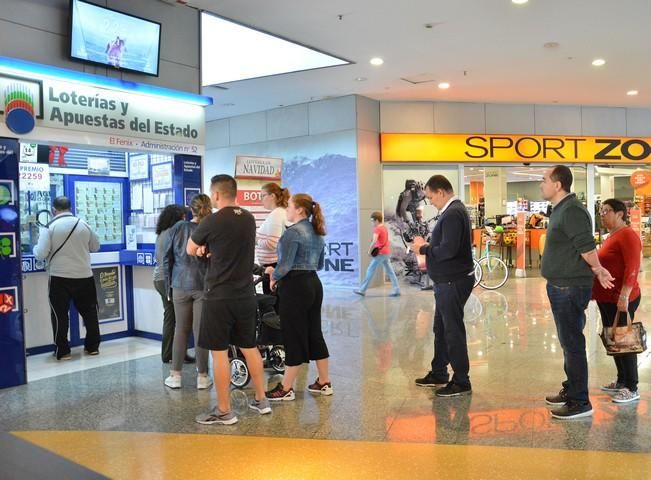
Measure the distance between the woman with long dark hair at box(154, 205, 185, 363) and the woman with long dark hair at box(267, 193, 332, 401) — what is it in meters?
1.16

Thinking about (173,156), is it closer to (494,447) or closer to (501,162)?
(494,447)

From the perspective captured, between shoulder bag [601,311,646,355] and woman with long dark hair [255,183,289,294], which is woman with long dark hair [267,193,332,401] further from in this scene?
shoulder bag [601,311,646,355]

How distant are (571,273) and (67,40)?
176 inches

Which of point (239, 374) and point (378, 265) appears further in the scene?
point (378, 265)

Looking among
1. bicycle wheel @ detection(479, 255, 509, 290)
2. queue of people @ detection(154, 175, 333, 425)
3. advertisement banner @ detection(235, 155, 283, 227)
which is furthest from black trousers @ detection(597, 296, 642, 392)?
bicycle wheel @ detection(479, 255, 509, 290)

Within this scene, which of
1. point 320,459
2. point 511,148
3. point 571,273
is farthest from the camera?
point 511,148

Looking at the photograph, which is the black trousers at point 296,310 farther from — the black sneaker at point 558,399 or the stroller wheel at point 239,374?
the black sneaker at point 558,399

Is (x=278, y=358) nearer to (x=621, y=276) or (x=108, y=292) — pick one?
(x=108, y=292)

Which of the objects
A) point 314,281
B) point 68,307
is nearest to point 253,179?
point 68,307

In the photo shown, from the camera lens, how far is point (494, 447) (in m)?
3.32

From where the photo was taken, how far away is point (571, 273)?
3.60m

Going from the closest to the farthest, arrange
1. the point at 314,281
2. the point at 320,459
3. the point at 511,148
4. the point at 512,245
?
the point at 320,459 → the point at 314,281 → the point at 511,148 → the point at 512,245

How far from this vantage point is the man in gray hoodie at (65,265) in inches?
216

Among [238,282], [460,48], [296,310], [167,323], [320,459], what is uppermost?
[460,48]
